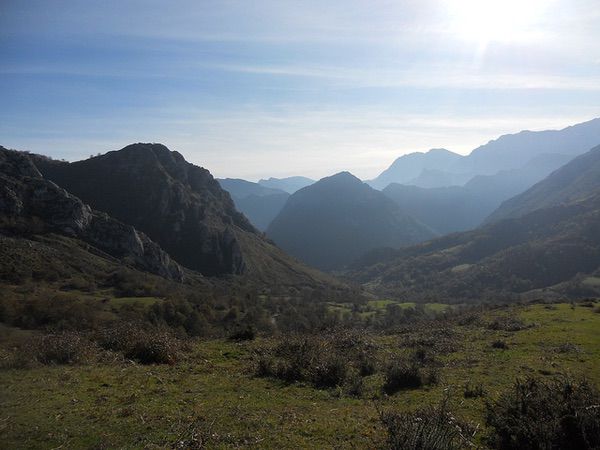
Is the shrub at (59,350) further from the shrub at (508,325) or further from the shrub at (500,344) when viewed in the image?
the shrub at (508,325)

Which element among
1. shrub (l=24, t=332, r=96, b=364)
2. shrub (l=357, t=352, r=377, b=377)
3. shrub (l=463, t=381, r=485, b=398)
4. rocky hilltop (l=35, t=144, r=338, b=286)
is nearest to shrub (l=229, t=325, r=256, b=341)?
shrub (l=24, t=332, r=96, b=364)

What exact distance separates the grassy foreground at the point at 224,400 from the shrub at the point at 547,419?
651 millimetres

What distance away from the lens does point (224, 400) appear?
38.2 feet

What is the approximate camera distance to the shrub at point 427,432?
737 cm

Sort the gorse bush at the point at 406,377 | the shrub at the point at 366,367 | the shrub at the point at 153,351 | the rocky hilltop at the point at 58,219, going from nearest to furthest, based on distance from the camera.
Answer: the gorse bush at the point at 406,377 < the shrub at the point at 366,367 < the shrub at the point at 153,351 < the rocky hilltop at the point at 58,219

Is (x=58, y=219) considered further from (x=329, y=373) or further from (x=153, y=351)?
(x=329, y=373)

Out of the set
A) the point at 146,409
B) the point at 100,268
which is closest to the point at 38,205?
the point at 100,268

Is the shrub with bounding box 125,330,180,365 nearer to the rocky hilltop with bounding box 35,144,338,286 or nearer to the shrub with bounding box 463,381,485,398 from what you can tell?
the shrub with bounding box 463,381,485,398

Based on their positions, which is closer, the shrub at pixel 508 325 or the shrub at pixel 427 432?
the shrub at pixel 427 432

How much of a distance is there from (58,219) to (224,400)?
4969 inches

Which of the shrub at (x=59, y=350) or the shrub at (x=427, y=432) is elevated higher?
the shrub at (x=427, y=432)

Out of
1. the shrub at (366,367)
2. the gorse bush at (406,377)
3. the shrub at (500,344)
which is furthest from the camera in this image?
the shrub at (500,344)

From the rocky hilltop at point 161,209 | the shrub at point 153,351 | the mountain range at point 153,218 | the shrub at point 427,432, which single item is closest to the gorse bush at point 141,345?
the shrub at point 153,351

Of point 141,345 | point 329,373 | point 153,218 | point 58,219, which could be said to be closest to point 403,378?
point 329,373
